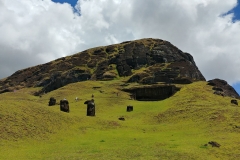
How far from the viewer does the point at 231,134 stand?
103 ft

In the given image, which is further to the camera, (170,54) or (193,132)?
(170,54)

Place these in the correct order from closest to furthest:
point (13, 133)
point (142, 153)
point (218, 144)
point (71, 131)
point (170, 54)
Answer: point (142, 153)
point (218, 144)
point (13, 133)
point (71, 131)
point (170, 54)

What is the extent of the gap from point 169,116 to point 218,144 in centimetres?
2106

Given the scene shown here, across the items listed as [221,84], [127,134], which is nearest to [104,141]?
[127,134]

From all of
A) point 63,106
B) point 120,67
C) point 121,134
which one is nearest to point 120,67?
point 120,67

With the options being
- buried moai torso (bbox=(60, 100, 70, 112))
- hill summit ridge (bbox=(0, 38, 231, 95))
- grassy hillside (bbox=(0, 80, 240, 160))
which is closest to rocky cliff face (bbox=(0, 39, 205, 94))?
hill summit ridge (bbox=(0, 38, 231, 95))

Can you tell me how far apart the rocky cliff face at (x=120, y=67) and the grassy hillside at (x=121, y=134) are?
198 ft

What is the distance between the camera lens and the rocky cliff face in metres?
122

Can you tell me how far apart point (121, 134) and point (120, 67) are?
109167mm

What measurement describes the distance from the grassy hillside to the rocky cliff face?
60216 millimetres

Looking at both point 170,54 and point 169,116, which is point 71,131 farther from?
point 170,54

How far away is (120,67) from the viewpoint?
473ft

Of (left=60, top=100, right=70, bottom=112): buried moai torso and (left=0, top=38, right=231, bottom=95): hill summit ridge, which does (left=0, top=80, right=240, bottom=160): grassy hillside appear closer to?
(left=60, top=100, right=70, bottom=112): buried moai torso

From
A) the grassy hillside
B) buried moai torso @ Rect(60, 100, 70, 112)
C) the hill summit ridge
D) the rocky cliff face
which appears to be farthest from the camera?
the rocky cliff face
